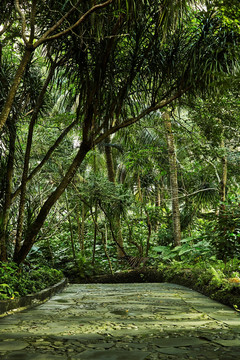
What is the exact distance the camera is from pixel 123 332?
102 inches

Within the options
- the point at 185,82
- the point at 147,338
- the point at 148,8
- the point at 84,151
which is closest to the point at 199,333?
the point at 147,338

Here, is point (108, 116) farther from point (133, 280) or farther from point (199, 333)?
point (133, 280)

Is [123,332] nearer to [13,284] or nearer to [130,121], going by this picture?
[13,284]

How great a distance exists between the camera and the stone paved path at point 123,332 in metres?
2.00

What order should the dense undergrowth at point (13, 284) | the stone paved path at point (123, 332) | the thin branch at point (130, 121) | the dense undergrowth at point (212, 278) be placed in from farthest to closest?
1. the thin branch at point (130, 121)
2. the dense undergrowth at point (212, 278)
3. the dense undergrowth at point (13, 284)
4. the stone paved path at point (123, 332)

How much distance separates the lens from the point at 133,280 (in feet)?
30.6

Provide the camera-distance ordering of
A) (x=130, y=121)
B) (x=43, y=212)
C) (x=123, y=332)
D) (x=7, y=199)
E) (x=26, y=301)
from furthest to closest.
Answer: (x=130, y=121)
(x=7, y=199)
(x=43, y=212)
(x=26, y=301)
(x=123, y=332)

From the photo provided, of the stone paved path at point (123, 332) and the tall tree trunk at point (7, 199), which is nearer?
the stone paved path at point (123, 332)

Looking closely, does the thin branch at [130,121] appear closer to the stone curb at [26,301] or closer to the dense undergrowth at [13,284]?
the dense undergrowth at [13,284]

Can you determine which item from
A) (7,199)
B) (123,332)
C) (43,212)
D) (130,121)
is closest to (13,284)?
(43,212)

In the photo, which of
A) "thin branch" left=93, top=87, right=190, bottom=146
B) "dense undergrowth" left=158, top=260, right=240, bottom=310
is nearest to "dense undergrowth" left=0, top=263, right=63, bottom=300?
"thin branch" left=93, top=87, right=190, bottom=146

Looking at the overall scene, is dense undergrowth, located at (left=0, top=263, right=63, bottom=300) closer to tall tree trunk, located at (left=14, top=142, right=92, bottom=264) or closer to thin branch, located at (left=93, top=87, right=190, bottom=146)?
tall tree trunk, located at (left=14, top=142, right=92, bottom=264)

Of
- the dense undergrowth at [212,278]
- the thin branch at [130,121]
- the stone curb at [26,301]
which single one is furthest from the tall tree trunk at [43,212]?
the dense undergrowth at [212,278]

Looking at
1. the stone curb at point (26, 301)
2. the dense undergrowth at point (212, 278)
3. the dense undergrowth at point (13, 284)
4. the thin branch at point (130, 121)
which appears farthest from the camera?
the thin branch at point (130, 121)
